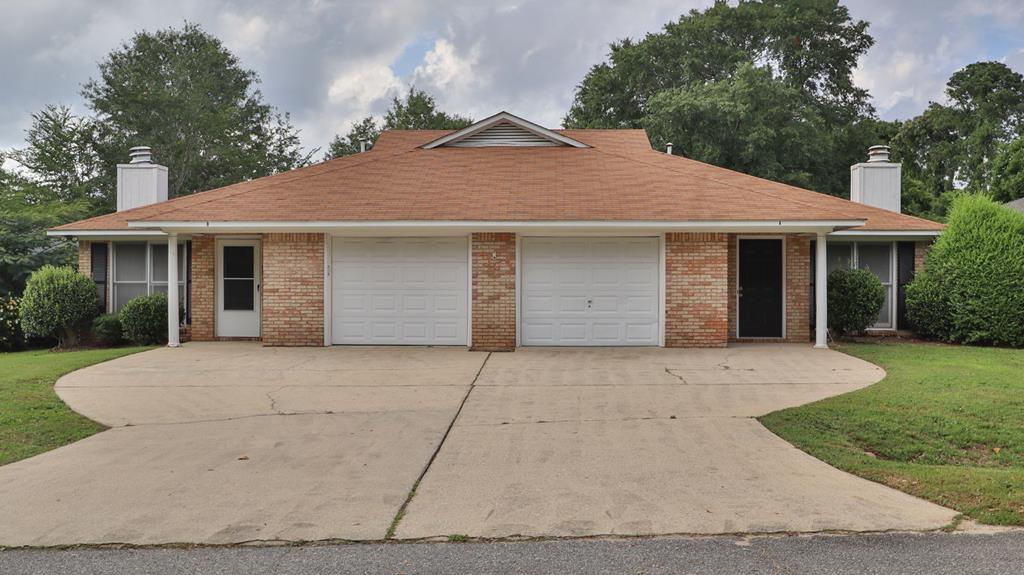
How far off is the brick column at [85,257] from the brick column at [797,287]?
14973 millimetres

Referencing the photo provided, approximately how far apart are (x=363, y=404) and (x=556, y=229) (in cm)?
583

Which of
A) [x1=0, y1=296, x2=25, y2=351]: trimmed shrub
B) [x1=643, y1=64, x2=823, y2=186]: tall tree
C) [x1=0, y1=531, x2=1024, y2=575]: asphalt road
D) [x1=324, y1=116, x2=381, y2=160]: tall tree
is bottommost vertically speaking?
[x1=0, y1=531, x2=1024, y2=575]: asphalt road

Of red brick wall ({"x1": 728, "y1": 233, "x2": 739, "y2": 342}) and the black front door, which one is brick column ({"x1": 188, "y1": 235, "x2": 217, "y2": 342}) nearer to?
red brick wall ({"x1": 728, "y1": 233, "x2": 739, "y2": 342})

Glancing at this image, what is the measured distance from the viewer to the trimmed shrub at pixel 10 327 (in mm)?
16281

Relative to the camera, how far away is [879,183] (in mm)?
18609

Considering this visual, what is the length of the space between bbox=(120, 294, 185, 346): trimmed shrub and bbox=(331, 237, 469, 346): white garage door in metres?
3.94

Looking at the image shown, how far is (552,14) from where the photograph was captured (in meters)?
20.9

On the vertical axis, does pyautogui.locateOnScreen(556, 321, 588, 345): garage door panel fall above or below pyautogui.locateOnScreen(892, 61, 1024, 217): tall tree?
below

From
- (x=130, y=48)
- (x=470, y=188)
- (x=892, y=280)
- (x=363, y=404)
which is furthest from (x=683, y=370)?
(x=130, y=48)

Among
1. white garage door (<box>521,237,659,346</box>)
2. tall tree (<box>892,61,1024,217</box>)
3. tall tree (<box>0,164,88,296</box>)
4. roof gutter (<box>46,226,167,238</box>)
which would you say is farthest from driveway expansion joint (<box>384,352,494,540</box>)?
tall tree (<box>892,61,1024,217</box>)

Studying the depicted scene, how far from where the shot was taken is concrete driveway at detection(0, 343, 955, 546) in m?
4.71

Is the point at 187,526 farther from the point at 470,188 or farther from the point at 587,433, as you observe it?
the point at 470,188

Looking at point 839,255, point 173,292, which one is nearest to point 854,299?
point 839,255

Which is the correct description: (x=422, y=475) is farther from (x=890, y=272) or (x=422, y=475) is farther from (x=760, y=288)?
(x=890, y=272)
